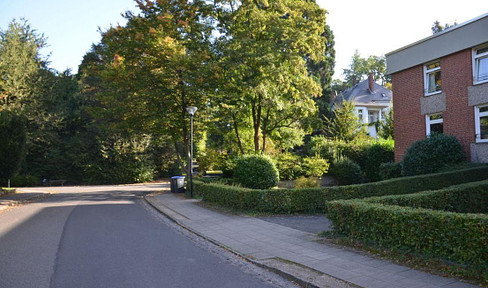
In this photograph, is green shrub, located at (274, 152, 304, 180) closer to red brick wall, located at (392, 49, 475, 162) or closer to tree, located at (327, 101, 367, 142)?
red brick wall, located at (392, 49, 475, 162)

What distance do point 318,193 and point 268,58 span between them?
864cm

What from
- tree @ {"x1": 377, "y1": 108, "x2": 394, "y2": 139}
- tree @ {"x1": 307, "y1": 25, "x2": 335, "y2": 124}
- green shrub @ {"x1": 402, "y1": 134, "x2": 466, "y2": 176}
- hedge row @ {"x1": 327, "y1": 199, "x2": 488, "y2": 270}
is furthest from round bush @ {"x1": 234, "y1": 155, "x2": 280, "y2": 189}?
tree @ {"x1": 307, "y1": 25, "x2": 335, "y2": 124}

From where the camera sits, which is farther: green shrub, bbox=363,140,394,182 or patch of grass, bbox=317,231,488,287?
green shrub, bbox=363,140,394,182

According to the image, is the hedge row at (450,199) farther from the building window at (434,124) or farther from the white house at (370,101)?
the white house at (370,101)

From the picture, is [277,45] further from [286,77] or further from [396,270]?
[396,270]

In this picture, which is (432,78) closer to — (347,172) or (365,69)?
(347,172)

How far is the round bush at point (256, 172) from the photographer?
17109 mm

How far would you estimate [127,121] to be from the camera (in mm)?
21812

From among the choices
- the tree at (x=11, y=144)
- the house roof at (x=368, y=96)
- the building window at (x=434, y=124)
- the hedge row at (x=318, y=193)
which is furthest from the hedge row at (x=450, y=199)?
the house roof at (x=368, y=96)

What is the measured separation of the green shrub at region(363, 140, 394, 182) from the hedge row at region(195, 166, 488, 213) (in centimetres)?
1084

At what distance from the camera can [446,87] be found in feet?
56.2

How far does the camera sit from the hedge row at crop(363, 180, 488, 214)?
324 inches

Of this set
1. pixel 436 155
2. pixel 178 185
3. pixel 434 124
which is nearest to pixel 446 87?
pixel 434 124

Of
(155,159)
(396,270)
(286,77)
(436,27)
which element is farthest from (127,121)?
(436,27)
